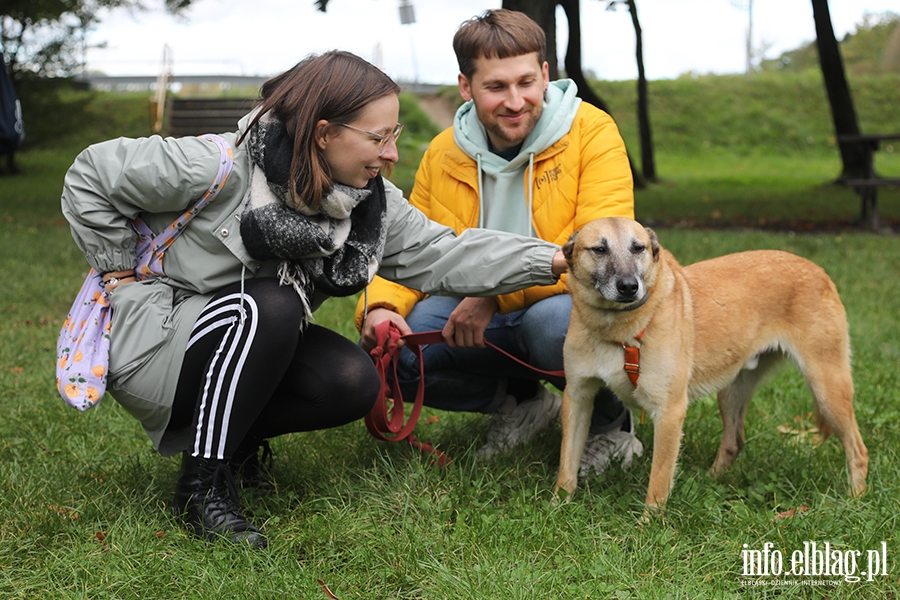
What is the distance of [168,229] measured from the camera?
8.79 feet

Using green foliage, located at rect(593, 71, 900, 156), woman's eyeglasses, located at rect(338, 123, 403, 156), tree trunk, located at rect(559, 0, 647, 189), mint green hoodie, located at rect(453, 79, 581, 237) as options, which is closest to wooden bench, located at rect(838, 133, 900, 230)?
tree trunk, located at rect(559, 0, 647, 189)

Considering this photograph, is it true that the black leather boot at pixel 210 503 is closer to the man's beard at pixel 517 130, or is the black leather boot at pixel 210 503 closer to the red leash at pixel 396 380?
the red leash at pixel 396 380

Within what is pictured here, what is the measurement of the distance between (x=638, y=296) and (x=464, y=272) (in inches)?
25.6

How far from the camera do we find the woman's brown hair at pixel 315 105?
2561 mm

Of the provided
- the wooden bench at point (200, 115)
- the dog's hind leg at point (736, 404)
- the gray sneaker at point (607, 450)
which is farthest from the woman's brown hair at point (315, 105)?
the wooden bench at point (200, 115)

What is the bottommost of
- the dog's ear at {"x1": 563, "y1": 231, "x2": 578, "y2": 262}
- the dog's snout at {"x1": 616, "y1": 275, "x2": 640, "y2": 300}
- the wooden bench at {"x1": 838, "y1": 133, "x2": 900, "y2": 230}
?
the wooden bench at {"x1": 838, "y1": 133, "x2": 900, "y2": 230}

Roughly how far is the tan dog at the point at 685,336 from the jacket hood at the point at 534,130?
0.44 m

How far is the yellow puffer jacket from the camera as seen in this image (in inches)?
126

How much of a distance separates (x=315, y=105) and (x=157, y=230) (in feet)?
2.28

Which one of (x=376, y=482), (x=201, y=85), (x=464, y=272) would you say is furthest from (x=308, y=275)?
(x=201, y=85)

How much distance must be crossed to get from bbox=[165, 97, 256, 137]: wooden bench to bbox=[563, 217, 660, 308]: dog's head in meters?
16.9

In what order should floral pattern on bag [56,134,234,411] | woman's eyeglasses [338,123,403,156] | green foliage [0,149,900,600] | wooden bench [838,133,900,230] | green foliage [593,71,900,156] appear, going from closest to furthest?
1. green foliage [0,149,900,600]
2. floral pattern on bag [56,134,234,411]
3. woman's eyeglasses [338,123,403,156]
4. wooden bench [838,133,900,230]
5. green foliage [593,71,900,156]

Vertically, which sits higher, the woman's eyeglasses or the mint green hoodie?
the woman's eyeglasses

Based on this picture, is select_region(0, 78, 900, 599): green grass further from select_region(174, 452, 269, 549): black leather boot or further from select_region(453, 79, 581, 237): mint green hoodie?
select_region(453, 79, 581, 237): mint green hoodie
